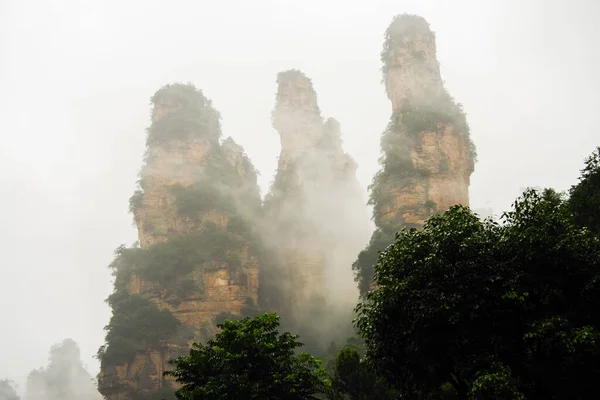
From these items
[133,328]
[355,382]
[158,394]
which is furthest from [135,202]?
[355,382]

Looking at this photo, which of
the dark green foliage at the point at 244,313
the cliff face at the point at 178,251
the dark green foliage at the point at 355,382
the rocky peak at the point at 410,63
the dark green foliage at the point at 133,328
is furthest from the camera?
the rocky peak at the point at 410,63

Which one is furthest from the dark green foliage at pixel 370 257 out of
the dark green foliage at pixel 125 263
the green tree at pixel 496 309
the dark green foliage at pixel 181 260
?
the green tree at pixel 496 309

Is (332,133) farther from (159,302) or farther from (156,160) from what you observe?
(159,302)

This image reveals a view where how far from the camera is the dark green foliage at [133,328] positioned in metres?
42.3

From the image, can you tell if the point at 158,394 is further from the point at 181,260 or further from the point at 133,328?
the point at 181,260

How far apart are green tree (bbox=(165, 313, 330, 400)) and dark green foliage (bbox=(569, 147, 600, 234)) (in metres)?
11.4

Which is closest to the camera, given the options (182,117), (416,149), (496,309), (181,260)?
(496,309)

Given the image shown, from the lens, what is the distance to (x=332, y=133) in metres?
65.6

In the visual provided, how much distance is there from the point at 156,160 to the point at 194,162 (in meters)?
4.10

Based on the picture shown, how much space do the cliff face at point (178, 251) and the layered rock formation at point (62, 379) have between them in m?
44.7

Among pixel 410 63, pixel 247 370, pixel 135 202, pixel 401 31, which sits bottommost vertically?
pixel 247 370

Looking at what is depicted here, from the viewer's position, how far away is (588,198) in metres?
18.5

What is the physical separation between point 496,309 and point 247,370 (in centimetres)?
785

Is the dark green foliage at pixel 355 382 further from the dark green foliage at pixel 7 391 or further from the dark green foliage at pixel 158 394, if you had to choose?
the dark green foliage at pixel 7 391
